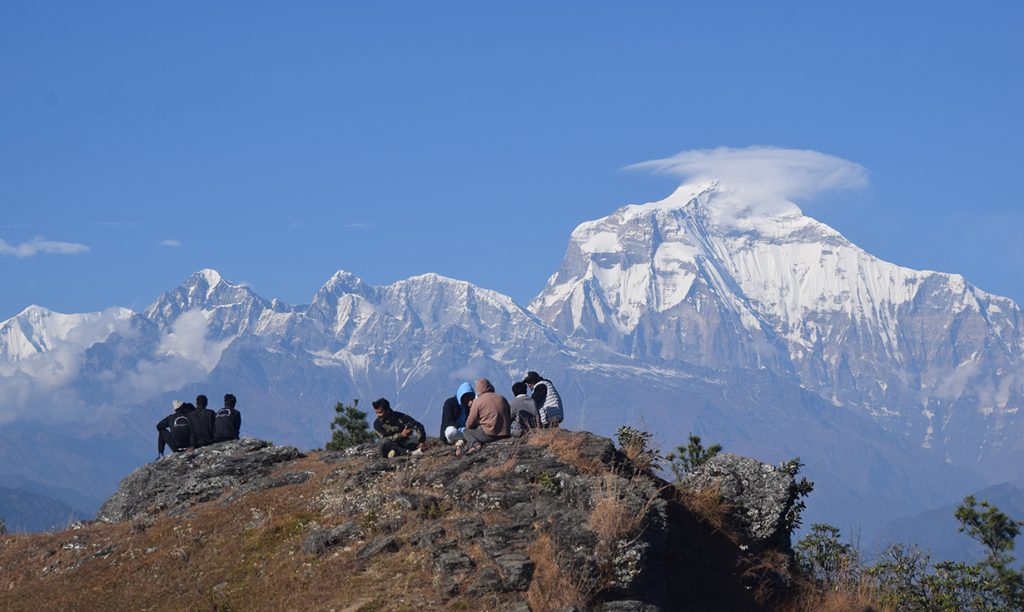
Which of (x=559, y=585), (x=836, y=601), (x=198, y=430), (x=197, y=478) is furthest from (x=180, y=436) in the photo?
(x=836, y=601)

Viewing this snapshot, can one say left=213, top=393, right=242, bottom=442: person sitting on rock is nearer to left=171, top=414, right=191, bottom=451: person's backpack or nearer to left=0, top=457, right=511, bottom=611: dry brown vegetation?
left=171, top=414, right=191, bottom=451: person's backpack

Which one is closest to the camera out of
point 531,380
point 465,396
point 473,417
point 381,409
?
point 473,417

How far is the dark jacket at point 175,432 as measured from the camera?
118 ft

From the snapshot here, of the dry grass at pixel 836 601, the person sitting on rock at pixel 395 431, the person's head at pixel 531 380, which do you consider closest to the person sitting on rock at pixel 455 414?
the person sitting on rock at pixel 395 431

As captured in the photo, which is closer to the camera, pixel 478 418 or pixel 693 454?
pixel 478 418

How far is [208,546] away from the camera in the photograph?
24.8 m

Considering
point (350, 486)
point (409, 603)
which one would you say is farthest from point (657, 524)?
point (350, 486)

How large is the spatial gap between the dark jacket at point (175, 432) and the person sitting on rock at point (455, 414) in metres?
9.15

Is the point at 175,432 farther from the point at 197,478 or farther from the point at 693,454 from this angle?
the point at 693,454

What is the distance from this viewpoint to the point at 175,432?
3575 cm

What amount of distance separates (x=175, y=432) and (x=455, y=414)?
31.7 feet

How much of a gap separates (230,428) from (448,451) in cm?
1003

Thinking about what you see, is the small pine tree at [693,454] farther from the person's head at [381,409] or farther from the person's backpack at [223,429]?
the person's backpack at [223,429]

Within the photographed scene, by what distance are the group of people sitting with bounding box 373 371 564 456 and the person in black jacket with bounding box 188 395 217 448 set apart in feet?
25.3
